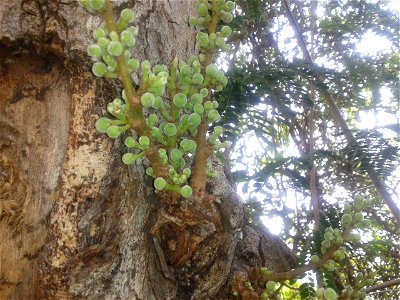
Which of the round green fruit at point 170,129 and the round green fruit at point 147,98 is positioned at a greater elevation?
the round green fruit at point 147,98

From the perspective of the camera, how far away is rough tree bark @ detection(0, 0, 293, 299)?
1152mm

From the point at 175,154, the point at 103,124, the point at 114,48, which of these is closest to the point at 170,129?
the point at 175,154

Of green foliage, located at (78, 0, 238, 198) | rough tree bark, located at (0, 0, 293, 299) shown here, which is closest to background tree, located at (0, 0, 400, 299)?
rough tree bark, located at (0, 0, 293, 299)

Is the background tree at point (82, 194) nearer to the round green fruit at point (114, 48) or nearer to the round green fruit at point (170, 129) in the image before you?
the round green fruit at point (170, 129)

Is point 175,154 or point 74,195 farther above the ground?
point 175,154

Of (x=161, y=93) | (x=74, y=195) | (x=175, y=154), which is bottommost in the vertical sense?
(x=74, y=195)

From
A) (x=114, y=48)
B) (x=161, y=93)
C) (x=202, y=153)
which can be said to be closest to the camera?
(x=114, y=48)

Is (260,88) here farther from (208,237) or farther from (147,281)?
(147,281)

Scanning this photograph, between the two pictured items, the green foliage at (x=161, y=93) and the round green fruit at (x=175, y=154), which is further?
the round green fruit at (x=175, y=154)

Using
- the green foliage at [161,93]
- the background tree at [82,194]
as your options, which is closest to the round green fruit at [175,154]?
the green foliage at [161,93]

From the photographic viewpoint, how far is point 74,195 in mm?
1173

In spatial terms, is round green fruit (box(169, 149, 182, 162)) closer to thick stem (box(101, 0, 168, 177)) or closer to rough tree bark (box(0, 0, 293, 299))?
thick stem (box(101, 0, 168, 177))

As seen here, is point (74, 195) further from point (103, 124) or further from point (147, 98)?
point (147, 98)

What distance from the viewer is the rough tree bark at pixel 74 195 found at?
115cm
